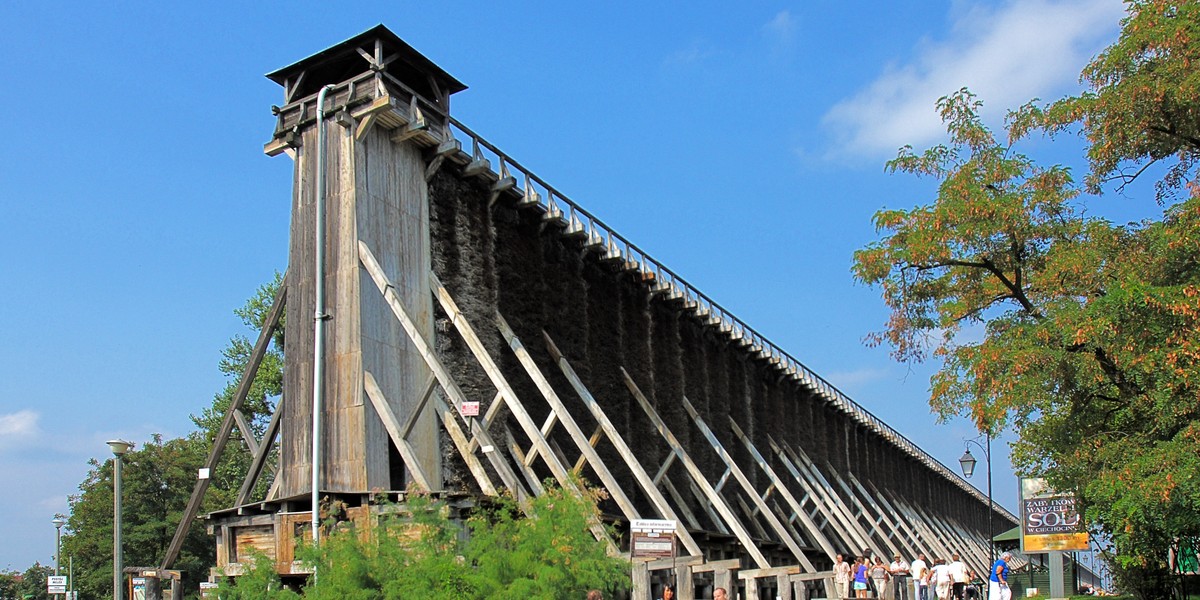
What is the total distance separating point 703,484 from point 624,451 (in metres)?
4.30

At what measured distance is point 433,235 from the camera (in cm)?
2220

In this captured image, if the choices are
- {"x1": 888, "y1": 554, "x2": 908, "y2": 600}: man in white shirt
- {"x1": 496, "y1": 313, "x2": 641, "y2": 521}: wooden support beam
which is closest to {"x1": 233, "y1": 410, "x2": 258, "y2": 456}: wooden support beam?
{"x1": 496, "y1": 313, "x2": 641, "y2": 521}: wooden support beam

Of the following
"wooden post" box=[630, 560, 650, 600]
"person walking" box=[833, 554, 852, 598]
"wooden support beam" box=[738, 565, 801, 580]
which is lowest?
"person walking" box=[833, 554, 852, 598]

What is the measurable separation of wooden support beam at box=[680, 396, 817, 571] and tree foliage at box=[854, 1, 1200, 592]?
697 cm

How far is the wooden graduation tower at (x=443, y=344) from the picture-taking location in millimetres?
18594

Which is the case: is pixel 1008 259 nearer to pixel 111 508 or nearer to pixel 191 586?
pixel 191 586

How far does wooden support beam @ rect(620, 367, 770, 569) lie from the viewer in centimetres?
2314

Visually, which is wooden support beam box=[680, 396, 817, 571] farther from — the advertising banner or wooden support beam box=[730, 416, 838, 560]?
the advertising banner

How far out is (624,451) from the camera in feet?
71.9

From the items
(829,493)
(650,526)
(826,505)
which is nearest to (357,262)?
(650,526)

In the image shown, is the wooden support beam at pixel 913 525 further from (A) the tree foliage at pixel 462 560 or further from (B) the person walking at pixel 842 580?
(A) the tree foliage at pixel 462 560

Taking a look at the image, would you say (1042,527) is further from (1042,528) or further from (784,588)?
(784,588)

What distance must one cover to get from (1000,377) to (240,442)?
105 ft

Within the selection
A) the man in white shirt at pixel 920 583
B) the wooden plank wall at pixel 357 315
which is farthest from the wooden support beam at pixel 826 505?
the wooden plank wall at pixel 357 315
